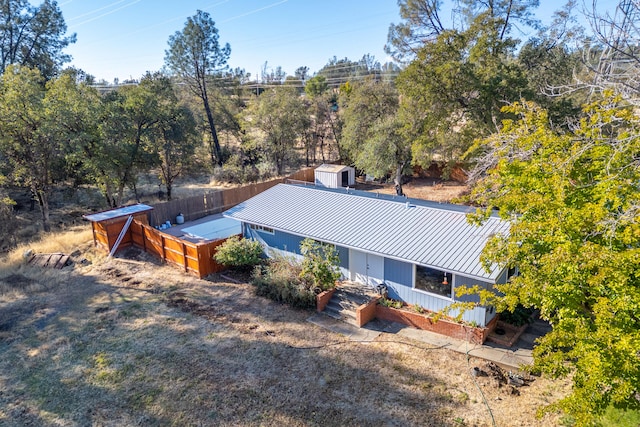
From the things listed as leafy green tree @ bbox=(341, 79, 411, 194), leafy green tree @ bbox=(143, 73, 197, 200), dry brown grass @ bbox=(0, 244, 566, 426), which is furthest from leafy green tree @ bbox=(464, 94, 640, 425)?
leafy green tree @ bbox=(143, 73, 197, 200)

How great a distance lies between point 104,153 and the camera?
2156cm

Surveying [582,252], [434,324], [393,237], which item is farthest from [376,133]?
[582,252]

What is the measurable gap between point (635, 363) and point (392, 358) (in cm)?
607

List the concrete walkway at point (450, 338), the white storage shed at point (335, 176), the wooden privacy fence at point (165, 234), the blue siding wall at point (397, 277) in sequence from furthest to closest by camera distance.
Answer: the white storage shed at point (335, 176)
the wooden privacy fence at point (165, 234)
the blue siding wall at point (397, 277)
the concrete walkway at point (450, 338)

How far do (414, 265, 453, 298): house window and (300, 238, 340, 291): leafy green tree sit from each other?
2.84 m

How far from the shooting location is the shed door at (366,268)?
1365cm

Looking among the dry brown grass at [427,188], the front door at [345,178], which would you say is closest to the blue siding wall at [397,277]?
the dry brown grass at [427,188]

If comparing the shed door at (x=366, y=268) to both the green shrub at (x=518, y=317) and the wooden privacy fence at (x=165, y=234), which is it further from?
the wooden privacy fence at (x=165, y=234)

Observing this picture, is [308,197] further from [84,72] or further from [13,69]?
[84,72]

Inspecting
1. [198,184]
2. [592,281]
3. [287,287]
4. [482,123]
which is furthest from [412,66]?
[198,184]

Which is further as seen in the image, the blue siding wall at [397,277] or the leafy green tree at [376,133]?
the leafy green tree at [376,133]

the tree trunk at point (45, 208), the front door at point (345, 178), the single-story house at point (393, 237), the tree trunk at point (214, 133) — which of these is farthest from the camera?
the tree trunk at point (214, 133)

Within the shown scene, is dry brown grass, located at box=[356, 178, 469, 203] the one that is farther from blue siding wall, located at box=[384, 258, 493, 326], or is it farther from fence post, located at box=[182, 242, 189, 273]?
fence post, located at box=[182, 242, 189, 273]

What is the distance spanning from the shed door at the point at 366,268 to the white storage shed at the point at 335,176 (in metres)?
15.5
